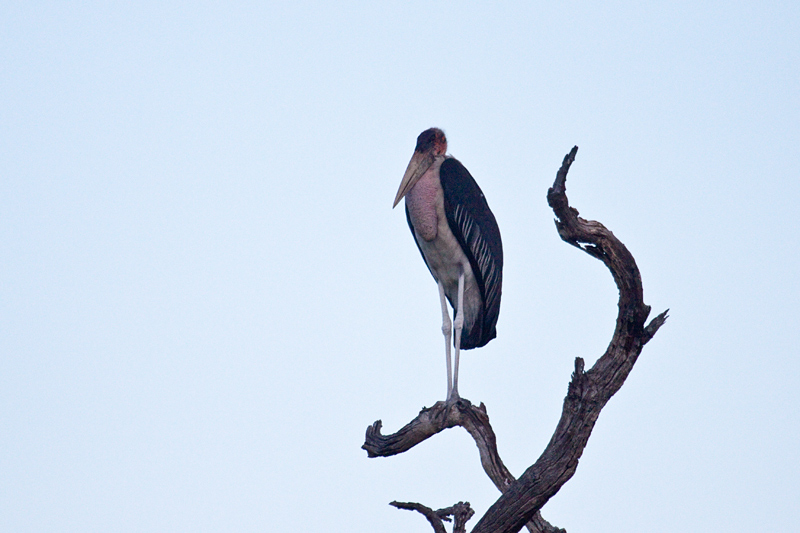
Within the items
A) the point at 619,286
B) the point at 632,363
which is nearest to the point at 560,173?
the point at 619,286

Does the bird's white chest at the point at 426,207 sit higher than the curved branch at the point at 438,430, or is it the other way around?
the bird's white chest at the point at 426,207

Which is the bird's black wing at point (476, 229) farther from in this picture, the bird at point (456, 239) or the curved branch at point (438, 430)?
the curved branch at point (438, 430)

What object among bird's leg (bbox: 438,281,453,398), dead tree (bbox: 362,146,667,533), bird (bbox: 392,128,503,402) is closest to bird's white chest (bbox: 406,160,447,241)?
bird (bbox: 392,128,503,402)

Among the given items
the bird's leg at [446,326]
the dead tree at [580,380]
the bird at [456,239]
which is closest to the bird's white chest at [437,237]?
the bird at [456,239]

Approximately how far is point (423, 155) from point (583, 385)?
3441 mm

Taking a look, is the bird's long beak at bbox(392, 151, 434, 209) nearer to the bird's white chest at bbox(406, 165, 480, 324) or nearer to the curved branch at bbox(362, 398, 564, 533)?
the bird's white chest at bbox(406, 165, 480, 324)

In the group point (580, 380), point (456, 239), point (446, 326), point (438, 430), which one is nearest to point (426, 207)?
point (456, 239)

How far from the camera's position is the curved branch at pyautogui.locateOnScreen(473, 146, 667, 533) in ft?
21.5

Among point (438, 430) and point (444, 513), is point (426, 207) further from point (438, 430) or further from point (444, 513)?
point (444, 513)

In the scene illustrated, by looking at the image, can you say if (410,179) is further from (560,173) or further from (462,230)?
(560,173)

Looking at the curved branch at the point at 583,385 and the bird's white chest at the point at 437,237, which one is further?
the bird's white chest at the point at 437,237

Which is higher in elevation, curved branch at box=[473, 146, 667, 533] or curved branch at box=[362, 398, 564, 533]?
curved branch at box=[362, 398, 564, 533]

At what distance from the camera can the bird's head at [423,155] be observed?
9.23 m

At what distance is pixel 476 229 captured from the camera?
9000 mm
